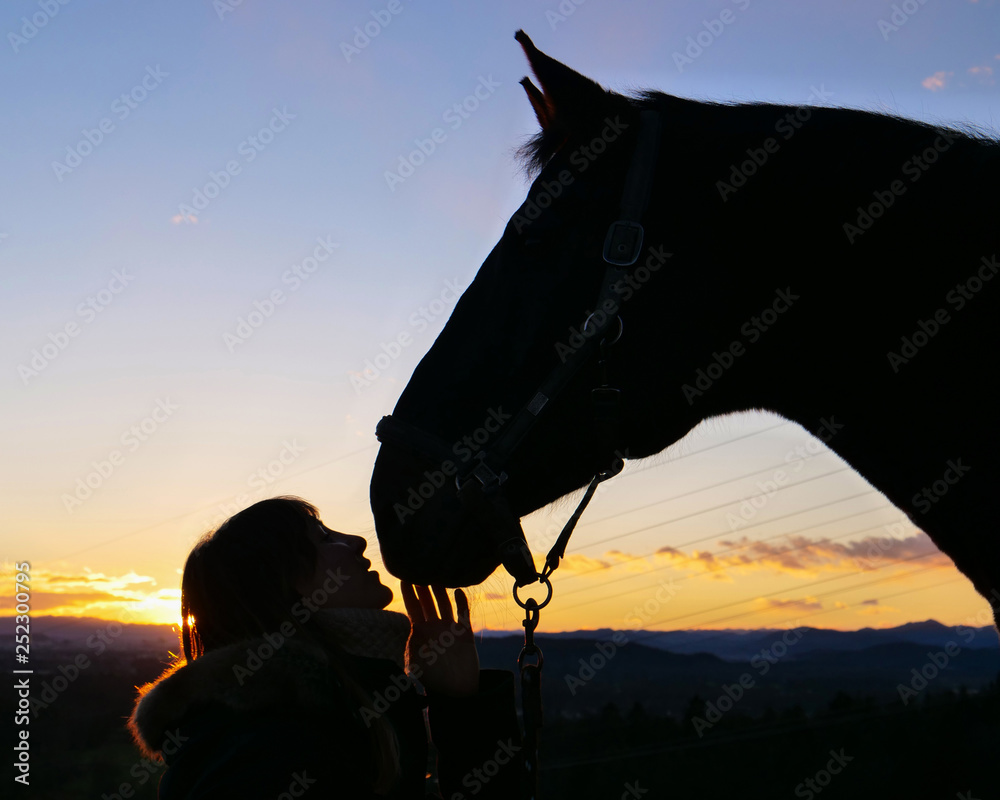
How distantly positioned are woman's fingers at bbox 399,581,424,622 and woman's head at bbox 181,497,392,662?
115mm

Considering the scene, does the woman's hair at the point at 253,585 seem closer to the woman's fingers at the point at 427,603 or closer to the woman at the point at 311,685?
the woman at the point at 311,685

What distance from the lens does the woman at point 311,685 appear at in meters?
1.69

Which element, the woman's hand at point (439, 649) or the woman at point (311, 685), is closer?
the woman at point (311, 685)

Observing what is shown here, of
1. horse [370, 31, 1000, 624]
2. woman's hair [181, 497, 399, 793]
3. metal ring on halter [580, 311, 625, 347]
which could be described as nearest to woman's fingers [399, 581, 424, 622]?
woman's hair [181, 497, 399, 793]

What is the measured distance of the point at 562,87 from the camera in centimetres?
184

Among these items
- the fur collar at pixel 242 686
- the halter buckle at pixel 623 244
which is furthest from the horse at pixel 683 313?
the fur collar at pixel 242 686

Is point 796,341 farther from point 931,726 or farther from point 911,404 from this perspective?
point 931,726

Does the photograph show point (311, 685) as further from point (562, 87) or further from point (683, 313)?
point (562, 87)

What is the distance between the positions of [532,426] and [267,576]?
1010mm

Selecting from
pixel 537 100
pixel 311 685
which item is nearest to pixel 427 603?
pixel 311 685

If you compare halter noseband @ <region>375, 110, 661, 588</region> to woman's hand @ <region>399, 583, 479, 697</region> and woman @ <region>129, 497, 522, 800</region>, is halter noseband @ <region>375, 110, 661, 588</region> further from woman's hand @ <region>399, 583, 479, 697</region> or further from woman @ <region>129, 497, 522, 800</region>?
woman's hand @ <region>399, 583, 479, 697</region>

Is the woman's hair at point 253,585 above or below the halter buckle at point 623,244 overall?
below

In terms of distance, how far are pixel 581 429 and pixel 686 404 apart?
0.27 meters

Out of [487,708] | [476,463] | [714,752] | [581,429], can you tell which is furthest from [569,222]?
[714,752]
